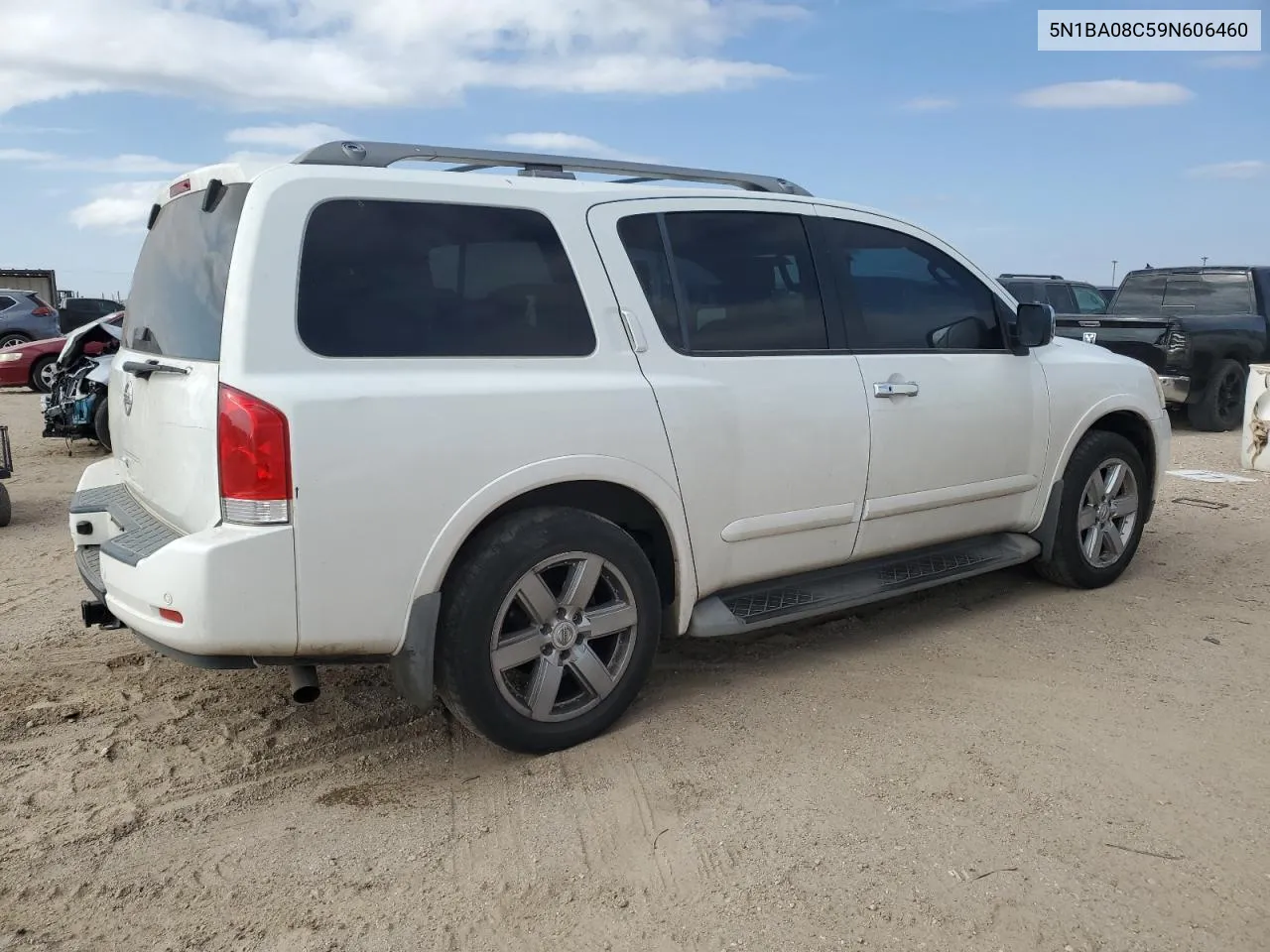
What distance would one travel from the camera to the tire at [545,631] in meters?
3.24

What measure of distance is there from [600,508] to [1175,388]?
9991 millimetres

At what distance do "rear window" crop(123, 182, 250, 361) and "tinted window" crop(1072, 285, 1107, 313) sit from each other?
1322 centimetres

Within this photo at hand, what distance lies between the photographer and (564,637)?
3.45 m

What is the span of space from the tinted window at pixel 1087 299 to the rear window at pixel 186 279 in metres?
13.2

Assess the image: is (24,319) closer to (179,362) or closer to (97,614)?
(97,614)

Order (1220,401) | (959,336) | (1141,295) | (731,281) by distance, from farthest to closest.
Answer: (1141,295)
(1220,401)
(959,336)
(731,281)

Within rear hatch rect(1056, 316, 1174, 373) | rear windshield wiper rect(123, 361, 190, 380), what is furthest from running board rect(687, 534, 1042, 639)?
rear hatch rect(1056, 316, 1174, 373)

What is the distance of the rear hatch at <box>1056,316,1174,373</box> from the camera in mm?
11641

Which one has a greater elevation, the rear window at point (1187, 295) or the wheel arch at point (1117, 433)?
the rear window at point (1187, 295)

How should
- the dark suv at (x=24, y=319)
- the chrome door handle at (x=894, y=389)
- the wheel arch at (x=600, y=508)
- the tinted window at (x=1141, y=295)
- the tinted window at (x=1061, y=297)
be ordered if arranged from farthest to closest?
the dark suv at (x=24, y=319) → the tinted window at (x=1061, y=297) → the tinted window at (x=1141, y=295) → the chrome door handle at (x=894, y=389) → the wheel arch at (x=600, y=508)

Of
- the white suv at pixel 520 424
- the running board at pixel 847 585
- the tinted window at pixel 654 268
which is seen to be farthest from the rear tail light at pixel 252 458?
the running board at pixel 847 585

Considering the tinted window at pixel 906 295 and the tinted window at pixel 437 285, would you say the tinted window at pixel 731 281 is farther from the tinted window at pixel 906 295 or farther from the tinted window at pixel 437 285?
the tinted window at pixel 437 285

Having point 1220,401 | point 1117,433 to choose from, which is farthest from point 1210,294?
point 1117,433

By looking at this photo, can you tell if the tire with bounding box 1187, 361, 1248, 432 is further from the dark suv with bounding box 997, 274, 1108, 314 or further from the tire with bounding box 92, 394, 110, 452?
the tire with bounding box 92, 394, 110, 452
